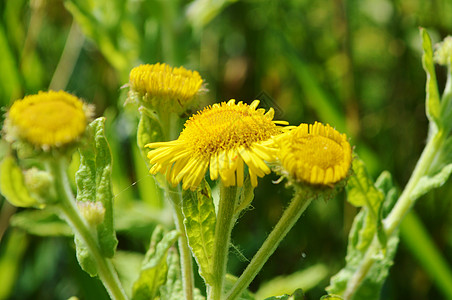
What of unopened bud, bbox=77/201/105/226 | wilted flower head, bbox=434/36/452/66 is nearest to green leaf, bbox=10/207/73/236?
unopened bud, bbox=77/201/105/226

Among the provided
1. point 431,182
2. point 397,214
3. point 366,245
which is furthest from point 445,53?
point 366,245

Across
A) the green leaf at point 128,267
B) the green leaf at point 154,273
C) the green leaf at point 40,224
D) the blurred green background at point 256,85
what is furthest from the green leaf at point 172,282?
the green leaf at point 40,224

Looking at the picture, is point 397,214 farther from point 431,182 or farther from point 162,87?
point 162,87

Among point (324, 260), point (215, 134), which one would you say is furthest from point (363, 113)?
point (215, 134)

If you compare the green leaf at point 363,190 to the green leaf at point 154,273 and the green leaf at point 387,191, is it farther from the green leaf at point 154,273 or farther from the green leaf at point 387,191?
the green leaf at point 154,273

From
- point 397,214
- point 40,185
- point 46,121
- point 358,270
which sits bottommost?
point 358,270

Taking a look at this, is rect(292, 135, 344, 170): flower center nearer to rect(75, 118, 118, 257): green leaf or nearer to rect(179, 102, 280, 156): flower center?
rect(179, 102, 280, 156): flower center

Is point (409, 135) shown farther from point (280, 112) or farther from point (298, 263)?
point (280, 112)
